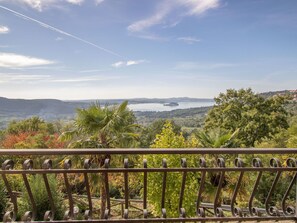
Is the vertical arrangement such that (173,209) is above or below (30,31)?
below

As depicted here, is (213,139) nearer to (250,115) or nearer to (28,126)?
(250,115)

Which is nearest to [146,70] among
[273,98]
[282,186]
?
[273,98]

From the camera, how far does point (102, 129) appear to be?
789 centimetres

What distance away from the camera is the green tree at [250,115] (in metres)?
19.2

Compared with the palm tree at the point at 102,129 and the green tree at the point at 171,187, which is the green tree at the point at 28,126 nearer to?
the palm tree at the point at 102,129

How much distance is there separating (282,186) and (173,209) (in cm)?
549

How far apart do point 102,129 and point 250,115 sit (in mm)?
14302

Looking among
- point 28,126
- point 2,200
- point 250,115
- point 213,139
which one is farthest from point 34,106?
point 2,200

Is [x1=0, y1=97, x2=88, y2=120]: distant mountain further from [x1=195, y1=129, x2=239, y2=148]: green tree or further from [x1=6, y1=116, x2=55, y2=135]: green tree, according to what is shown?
[x1=195, y1=129, x2=239, y2=148]: green tree

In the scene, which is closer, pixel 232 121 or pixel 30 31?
pixel 30 31

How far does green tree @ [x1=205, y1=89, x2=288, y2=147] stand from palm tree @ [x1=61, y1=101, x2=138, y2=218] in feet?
39.5

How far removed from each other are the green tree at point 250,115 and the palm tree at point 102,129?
12.0m

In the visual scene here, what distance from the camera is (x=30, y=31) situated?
55.0 feet

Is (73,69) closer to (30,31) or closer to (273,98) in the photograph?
(30,31)
